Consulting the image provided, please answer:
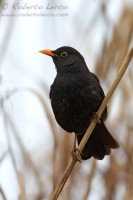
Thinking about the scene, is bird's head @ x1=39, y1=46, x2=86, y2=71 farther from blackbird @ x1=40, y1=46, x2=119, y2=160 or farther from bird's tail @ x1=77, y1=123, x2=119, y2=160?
bird's tail @ x1=77, y1=123, x2=119, y2=160

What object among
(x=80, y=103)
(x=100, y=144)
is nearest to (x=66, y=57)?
(x=80, y=103)

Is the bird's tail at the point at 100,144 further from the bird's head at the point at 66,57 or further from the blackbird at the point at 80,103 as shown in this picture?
the bird's head at the point at 66,57

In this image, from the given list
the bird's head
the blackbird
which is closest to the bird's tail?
the blackbird

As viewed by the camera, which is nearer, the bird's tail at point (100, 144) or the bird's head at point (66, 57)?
the bird's tail at point (100, 144)

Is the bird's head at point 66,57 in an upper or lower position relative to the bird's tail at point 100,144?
upper

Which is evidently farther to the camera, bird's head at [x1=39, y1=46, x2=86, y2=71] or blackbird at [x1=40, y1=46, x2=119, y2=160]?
bird's head at [x1=39, y1=46, x2=86, y2=71]

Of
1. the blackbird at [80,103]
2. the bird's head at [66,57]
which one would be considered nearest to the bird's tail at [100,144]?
the blackbird at [80,103]

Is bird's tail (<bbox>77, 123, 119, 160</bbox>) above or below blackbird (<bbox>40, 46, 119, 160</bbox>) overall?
below
